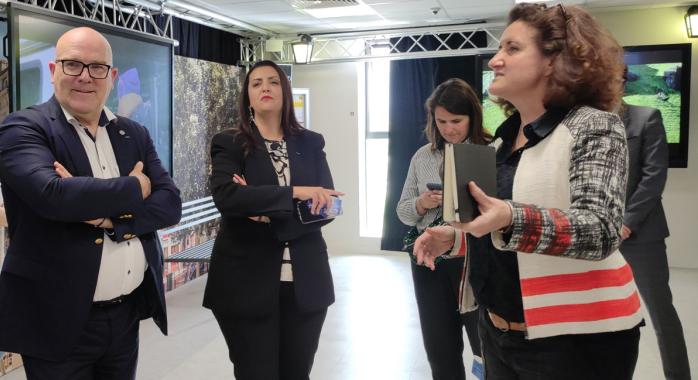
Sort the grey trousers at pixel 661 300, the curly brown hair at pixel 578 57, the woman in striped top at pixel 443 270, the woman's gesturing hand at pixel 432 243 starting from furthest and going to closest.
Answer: the grey trousers at pixel 661 300, the woman in striped top at pixel 443 270, the woman's gesturing hand at pixel 432 243, the curly brown hair at pixel 578 57

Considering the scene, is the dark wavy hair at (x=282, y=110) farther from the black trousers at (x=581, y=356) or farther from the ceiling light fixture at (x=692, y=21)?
the ceiling light fixture at (x=692, y=21)

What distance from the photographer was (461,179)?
1.04m

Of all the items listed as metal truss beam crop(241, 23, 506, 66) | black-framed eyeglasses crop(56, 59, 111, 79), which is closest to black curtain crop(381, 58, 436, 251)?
metal truss beam crop(241, 23, 506, 66)

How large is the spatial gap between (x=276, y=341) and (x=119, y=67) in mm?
3048

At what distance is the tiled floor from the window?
1837mm

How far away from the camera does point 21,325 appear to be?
5.31 ft

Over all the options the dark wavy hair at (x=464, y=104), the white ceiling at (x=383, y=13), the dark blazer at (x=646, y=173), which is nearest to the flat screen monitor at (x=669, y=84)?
the white ceiling at (x=383, y=13)

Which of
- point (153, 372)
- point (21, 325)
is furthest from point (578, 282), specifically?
point (153, 372)

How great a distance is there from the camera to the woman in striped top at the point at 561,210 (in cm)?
104

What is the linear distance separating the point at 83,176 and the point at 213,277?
595 mm

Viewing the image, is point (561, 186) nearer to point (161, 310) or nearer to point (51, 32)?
point (161, 310)

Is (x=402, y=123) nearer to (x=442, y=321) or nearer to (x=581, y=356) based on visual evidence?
(x=442, y=321)

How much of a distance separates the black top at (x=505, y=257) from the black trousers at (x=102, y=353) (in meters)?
1.09

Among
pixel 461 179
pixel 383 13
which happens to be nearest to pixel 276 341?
pixel 461 179
